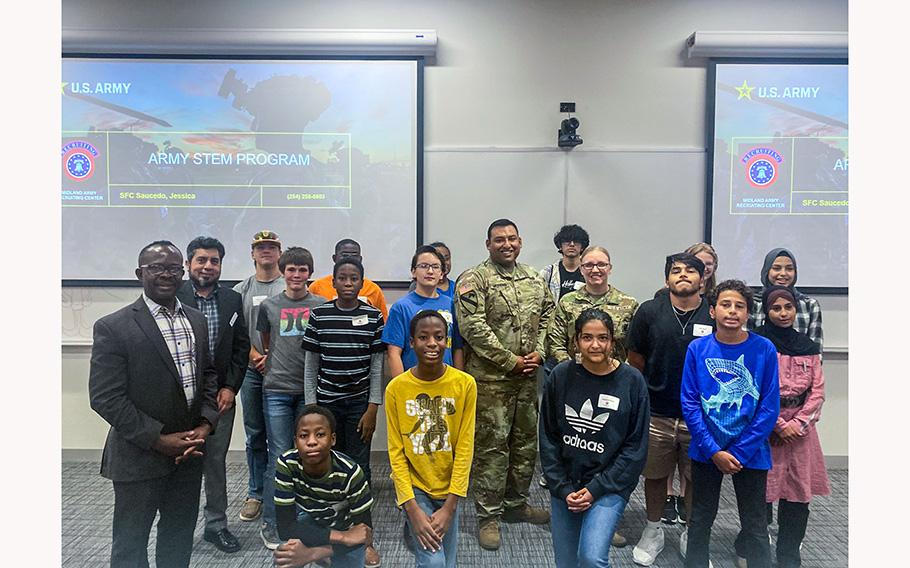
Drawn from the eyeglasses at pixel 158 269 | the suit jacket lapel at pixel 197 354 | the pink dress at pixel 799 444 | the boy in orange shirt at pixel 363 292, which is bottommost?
the pink dress at pixel 799 444

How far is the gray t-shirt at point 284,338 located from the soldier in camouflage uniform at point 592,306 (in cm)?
124

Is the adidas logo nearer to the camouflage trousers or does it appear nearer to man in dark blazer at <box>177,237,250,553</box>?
the camouflage trousers

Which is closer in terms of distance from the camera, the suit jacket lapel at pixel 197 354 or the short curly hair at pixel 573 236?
the suit jacket lapel at pixel 197 354

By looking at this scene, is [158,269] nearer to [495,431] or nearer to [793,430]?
[495,431]

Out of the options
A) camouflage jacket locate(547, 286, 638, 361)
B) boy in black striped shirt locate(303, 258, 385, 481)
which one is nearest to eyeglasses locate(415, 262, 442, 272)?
boy in black striped shirt locate(303, 258, 385, 481)

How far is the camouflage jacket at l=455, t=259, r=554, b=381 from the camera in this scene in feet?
9.01

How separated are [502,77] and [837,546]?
3.37 m

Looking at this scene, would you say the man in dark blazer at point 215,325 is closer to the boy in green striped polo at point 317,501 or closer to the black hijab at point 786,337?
the boy in green striped polo at point 317,501

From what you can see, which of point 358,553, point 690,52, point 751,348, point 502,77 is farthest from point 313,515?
point 690,52

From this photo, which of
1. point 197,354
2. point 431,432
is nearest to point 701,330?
point 431,432

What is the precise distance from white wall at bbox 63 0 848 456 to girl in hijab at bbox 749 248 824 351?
3.81 feet

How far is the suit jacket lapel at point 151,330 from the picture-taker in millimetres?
1929

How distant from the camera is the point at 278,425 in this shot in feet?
8.93

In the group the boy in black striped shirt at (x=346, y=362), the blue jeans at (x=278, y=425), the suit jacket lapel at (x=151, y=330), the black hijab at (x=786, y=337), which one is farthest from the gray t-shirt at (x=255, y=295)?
the black hijab at (x=786, y=337)
